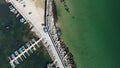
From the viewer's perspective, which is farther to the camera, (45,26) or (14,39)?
(45,26)

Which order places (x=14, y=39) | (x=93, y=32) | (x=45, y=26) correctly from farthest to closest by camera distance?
(x=93, y=32), (x=45, y=26), (x=14, y=39)

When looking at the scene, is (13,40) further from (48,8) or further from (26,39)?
(48,8)

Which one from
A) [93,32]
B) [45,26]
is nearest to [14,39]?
[45,26]

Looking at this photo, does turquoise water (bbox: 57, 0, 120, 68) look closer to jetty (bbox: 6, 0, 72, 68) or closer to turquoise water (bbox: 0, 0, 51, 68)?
jetty (bbox: 6, 0, 72, 68)

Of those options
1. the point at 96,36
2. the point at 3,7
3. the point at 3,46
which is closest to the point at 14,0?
the point at 3,7

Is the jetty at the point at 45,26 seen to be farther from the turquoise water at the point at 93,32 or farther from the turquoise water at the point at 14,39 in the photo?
the turquoise water at the point at 93,32

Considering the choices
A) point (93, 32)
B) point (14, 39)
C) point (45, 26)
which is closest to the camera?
point (14, 39)

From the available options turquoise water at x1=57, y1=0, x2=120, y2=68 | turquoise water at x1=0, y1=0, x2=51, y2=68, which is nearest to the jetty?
turquoise water at x1=0, y1=0, x2=51, y2=68

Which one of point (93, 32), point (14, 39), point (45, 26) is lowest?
point (93, 32)

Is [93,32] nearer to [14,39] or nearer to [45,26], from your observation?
[45,26]
